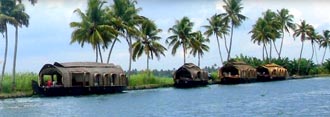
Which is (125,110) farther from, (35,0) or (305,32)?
(305,32)

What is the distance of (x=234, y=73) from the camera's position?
6819 cm

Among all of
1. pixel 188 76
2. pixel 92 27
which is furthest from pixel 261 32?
pixel 92 27

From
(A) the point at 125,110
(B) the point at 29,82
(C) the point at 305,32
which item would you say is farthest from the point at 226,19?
(A) the point at 125,110

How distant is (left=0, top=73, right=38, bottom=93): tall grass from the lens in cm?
4309

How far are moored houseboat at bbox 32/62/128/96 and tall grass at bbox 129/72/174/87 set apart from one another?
270 inches

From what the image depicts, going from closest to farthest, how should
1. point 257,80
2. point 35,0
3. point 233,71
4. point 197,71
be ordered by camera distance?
point 35,0 → point 197,71 → point 233,71 → point 257,80

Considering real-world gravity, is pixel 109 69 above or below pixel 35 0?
below

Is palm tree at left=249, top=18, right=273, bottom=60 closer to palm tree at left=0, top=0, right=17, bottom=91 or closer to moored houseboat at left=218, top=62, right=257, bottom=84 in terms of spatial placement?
moored houseboat at left=218, top=62, right=257, bottom=84

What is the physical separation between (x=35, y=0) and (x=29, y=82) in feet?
23.7

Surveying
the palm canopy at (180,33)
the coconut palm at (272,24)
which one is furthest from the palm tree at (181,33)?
the coconut palm at (272,24)

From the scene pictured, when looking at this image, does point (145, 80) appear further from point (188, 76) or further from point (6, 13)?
point (6, 13)

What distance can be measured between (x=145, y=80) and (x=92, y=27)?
33.8 ft

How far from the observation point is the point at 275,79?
7712cm

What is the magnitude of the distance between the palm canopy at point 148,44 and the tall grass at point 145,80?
6.00 ft
